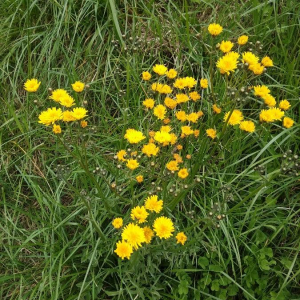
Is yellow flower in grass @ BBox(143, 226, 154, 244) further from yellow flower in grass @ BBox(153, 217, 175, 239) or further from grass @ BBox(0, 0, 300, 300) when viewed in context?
grass @ BBox(0, 0, 300, 300)

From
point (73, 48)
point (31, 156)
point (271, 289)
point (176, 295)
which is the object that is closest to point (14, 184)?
point (31, 156)

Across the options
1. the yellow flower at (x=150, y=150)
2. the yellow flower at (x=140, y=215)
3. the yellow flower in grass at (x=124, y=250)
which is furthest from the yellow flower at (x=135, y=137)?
the yellow flower in grass at (x=124, y=250)

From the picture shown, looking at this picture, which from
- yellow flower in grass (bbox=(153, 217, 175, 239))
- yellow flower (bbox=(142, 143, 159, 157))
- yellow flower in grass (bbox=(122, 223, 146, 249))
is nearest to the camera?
yellow flower in grass (bbox=(122, 223, 146, 249))

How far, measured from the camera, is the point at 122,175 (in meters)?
2.44

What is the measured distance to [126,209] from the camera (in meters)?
2.48

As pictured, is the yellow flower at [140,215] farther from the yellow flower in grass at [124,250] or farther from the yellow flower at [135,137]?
the yellow flower at [135,137]

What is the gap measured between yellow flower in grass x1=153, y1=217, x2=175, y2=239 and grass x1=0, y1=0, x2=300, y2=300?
142mm

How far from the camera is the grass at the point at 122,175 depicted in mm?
2193

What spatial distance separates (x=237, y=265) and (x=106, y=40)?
74.6 inches

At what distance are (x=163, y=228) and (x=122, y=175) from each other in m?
0.68

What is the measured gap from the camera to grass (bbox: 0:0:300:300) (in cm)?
219

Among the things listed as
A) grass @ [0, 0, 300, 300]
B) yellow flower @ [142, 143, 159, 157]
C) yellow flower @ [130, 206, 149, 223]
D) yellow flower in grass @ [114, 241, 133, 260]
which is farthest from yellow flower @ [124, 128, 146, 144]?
yellow flower in grass @ [114, 241, 133, 260]

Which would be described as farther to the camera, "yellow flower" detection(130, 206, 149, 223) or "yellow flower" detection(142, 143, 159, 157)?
"yellow flower" detection(142, 143, 159, 157)

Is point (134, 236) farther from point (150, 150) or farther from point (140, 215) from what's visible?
point (150, 150)
